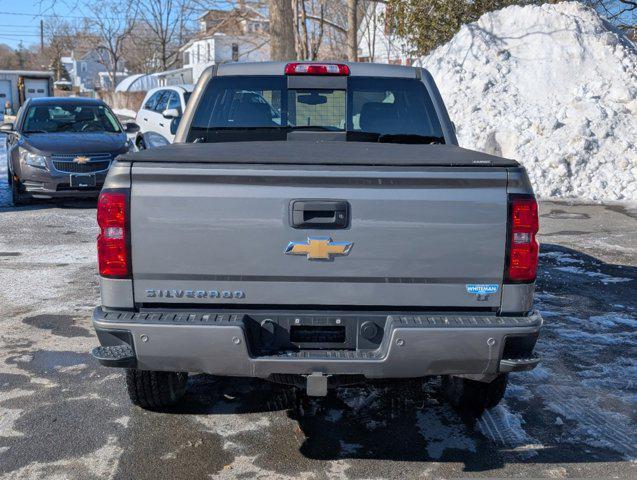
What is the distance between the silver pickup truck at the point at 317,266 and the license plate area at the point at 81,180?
8.86 m

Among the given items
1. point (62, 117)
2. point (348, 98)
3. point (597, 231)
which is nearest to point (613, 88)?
point (597, 231)

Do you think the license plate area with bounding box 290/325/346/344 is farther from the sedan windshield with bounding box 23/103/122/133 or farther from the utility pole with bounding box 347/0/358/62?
the utility pole with bounding box 347/0/358/62

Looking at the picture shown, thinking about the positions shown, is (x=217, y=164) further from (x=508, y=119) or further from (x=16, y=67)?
(x=16, y=67)

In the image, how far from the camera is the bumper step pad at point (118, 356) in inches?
135

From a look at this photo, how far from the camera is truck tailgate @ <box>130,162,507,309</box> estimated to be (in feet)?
11.0

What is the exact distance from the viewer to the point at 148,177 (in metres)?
3.37

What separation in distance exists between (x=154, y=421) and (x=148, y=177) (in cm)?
170

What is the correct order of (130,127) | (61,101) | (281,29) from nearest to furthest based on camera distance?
(61,101) → (130,127) → (281,29)

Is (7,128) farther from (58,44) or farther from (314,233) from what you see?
(58,44)

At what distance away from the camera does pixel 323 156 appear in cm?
367

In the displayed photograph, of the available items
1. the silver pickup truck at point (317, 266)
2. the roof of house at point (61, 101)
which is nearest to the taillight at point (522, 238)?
the silver pickup truck at point (317, 266)

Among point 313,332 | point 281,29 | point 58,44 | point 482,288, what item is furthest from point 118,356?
point 58,44

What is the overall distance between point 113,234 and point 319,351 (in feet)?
3.76

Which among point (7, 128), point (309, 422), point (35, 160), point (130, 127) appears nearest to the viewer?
point (309, 422)
